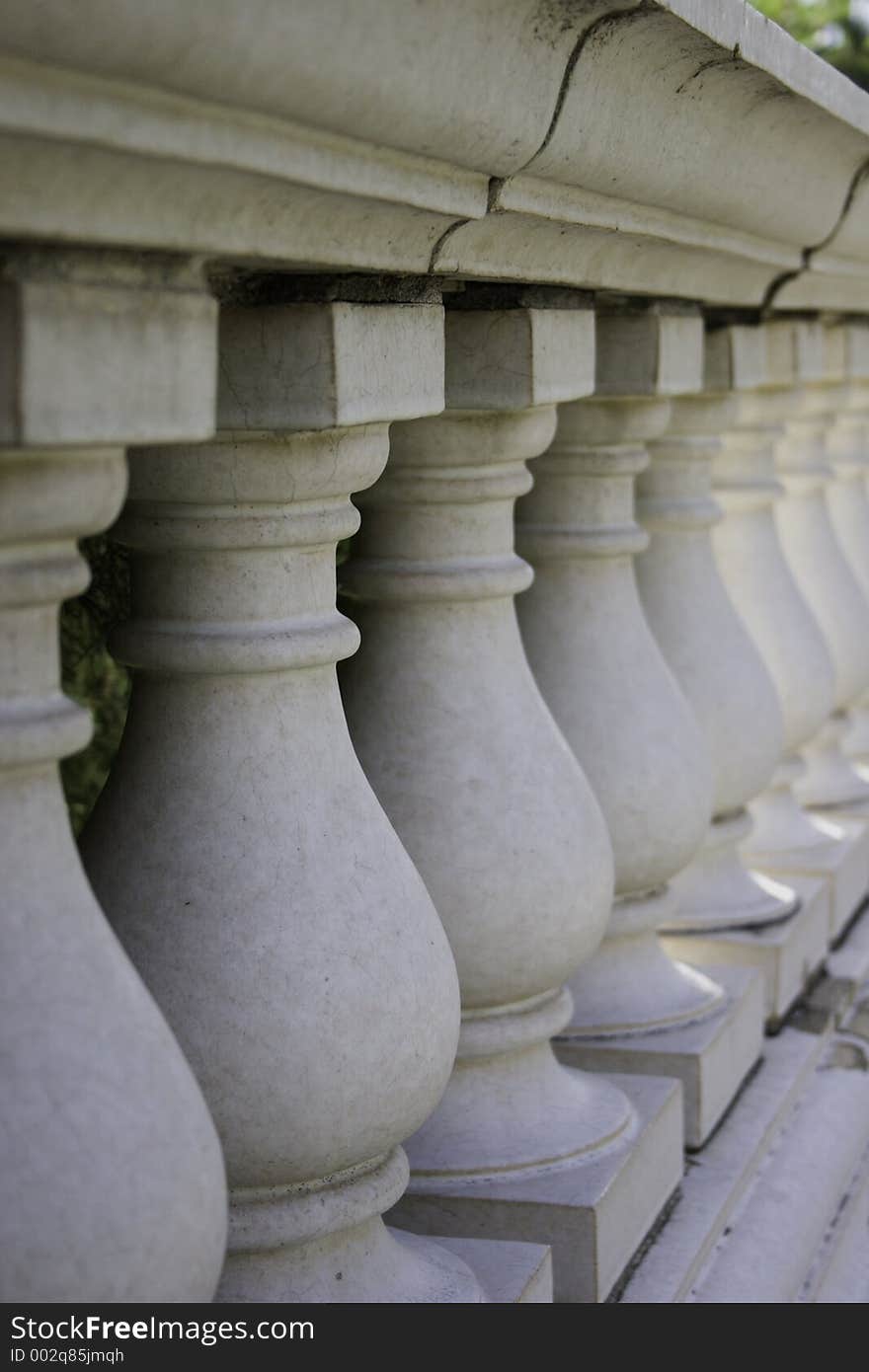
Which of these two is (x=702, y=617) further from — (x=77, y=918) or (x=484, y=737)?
(x=77, y=918)

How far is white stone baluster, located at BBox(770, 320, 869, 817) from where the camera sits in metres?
3.66

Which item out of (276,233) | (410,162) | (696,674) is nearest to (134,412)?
(276,233)

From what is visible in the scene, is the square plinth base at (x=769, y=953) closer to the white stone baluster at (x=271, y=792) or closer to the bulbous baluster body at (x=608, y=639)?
the bulbous baluster body at (x=608, y=639)

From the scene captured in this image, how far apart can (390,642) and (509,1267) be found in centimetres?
60

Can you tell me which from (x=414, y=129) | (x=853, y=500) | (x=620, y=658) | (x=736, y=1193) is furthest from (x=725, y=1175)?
(x=853, y=500)

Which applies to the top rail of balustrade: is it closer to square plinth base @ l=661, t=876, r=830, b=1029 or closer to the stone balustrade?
the stone balustrade

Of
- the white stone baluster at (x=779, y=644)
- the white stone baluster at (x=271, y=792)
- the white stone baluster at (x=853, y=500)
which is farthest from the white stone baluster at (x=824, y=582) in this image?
the white stone baluster at (x=271, y=792)

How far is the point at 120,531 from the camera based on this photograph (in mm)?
1507

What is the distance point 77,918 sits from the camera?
1.20 m

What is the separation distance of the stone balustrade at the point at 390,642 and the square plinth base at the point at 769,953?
154mm

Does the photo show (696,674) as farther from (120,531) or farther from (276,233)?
(276,233)

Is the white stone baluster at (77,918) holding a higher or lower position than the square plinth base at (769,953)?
higher

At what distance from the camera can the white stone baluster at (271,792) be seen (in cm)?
145

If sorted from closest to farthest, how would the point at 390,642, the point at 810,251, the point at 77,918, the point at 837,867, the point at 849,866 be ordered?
the point at 77,918 → the point at 390,642 → the point at 810,251 → the point at 837,867 → the point at 849,866
